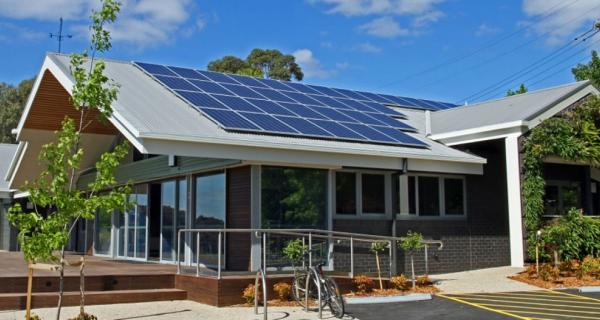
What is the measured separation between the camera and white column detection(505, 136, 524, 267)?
16984mm

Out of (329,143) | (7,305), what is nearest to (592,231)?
(329,143)

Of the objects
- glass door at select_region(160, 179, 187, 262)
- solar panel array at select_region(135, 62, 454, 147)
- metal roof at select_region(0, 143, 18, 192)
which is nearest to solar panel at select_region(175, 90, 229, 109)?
solar panel array at select_region(135, 62, 454, 147)

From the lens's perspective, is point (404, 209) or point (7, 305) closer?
point (7, 305)

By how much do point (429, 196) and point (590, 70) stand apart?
24191mm

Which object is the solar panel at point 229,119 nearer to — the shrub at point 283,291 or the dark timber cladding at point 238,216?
the dark timber cladding at point 238,216

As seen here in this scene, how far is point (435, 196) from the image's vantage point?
18.0 metres

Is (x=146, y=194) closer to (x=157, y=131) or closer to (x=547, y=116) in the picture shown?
(x=157, y=131)

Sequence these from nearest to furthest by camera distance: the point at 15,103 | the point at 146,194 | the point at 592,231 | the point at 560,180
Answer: the point at 592,231, the point at 146,194, the point at 560,180, the point at 15,103

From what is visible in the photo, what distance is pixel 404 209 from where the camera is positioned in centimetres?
1727

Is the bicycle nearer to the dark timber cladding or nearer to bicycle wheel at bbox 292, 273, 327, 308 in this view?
bicycle wheel at bbox 292, 273, 327, 308

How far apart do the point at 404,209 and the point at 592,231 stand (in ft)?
15.7

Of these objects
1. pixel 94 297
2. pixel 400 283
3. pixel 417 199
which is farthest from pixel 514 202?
pixel 94 297

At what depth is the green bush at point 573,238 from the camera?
16.3 meters

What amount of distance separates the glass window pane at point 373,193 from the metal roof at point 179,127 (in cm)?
96
